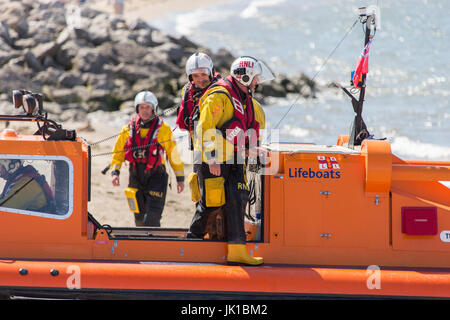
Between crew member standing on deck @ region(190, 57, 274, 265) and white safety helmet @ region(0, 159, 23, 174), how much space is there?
136 cm

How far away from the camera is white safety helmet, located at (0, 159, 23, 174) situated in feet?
16.3

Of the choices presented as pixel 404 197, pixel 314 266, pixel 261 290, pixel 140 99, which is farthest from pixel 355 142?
pixel 140 99

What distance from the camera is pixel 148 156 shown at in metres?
6.56

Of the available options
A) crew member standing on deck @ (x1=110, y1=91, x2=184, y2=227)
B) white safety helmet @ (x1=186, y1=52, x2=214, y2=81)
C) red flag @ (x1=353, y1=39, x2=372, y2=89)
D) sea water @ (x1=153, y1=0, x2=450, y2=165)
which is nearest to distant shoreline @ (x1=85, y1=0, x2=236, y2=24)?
sea water @ (x1=153, y1=0, x2=450, y2=165)

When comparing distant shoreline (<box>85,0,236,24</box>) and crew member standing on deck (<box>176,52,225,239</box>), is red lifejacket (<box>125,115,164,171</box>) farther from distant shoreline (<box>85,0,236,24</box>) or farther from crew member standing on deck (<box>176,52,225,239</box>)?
distant shoreline (<box>85,0,236,24</box>)

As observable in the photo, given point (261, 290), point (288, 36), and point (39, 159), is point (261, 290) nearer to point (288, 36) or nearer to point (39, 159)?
point (39, 159)

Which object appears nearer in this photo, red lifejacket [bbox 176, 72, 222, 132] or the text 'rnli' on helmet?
the text 'rnli' on helmet

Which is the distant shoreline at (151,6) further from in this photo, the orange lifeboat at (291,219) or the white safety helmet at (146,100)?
the orange lifeboat at (291,219)

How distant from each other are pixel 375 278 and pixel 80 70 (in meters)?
17.2

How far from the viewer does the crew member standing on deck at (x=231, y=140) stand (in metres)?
4.79

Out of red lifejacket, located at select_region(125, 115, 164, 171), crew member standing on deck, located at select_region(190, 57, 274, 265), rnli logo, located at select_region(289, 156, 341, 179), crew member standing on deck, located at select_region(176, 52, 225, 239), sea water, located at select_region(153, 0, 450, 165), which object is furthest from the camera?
sea water, located at select_region(153, 0, 450, 165)

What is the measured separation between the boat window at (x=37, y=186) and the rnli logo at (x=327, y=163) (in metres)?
1.90

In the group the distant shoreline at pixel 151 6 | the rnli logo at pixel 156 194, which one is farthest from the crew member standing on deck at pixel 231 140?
the distant shoreline at pixel 151 6

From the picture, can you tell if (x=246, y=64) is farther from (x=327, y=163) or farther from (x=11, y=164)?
(x=11, y=164)
